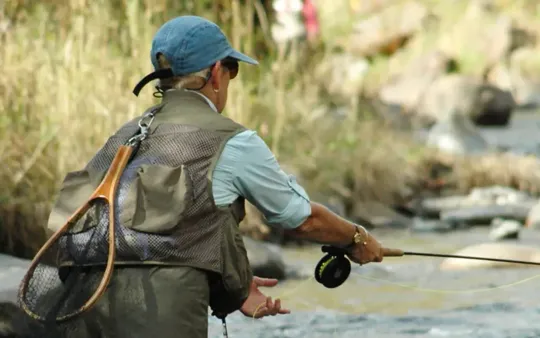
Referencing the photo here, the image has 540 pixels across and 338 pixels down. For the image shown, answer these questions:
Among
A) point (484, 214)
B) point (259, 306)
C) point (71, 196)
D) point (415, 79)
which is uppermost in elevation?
point (71, 196)

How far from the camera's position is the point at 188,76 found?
3785 millimetres

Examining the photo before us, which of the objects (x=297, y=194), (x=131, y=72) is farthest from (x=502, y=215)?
(x=297, y=194)

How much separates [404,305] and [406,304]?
0.03 m

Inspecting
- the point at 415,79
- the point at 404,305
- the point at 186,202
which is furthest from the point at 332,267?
the point at 415,79

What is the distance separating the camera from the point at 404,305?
7.30m

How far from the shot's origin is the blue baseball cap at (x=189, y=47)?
375cm

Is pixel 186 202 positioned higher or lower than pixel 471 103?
higher

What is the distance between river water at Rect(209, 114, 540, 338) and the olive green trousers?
102 inches

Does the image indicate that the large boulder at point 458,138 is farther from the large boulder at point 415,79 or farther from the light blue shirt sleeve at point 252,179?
the light blue shirt sleeve at point 252,179

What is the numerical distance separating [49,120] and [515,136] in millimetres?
10504

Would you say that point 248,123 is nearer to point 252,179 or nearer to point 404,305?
point 404,305

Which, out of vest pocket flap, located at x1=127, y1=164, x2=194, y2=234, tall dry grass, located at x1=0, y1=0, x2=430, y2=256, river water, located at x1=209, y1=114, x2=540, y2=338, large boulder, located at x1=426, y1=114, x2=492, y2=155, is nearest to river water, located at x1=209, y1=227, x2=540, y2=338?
river water, located at x1=209, y1=114, x2=540, y2=338

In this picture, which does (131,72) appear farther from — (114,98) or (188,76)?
(188,76)

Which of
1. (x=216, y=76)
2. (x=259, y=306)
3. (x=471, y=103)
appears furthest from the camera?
(x=471, y=103)
